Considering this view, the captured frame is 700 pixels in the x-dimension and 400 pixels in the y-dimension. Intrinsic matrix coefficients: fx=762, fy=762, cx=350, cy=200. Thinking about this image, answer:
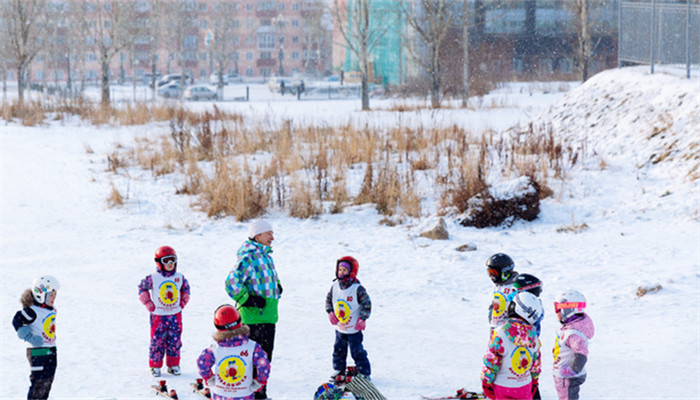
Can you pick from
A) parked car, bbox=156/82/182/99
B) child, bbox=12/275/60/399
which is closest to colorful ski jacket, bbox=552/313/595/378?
child, bbox=12/275/60/399

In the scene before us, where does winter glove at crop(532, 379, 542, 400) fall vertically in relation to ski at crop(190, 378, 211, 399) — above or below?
above

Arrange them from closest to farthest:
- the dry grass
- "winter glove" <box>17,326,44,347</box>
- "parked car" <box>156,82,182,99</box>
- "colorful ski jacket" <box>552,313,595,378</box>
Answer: "colorful ski jacket" <box>552,313,595,378</box>, "winter glove" <box>17,326,44,347</box>, the dry grass, "parked car" <box>156,82,182,99</box>

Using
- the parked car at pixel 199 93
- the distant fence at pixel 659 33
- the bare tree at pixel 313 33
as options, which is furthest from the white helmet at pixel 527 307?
the bare tree at pixel 313 33

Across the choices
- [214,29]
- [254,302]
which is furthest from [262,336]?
[214,29]

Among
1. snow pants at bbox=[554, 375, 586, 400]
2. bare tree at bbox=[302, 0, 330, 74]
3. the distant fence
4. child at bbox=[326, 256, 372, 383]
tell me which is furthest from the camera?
bare tree at bbox=[302, 0, 330, 74]

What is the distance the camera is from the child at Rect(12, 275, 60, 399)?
5113 mm

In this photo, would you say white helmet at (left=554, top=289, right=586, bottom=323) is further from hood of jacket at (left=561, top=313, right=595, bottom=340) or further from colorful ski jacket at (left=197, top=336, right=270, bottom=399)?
colorful ski jacket at (left=197, top=336, right=270, bottom=399)

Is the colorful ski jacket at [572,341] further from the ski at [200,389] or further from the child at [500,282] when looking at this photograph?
the ski at [200,389]

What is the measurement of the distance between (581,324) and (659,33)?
14.0 metres

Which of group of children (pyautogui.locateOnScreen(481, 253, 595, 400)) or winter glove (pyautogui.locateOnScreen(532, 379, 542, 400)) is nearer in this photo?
group of children (pyautogui.locateOnScreen(481, 253, 595, 400))

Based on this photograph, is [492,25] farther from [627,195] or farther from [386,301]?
[386,301]

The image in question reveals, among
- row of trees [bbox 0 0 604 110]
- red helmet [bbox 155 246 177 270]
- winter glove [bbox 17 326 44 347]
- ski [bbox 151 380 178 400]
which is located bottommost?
ski [bbox 151 380 178 400]

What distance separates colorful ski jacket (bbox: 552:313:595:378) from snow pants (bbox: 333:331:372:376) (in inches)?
62.5

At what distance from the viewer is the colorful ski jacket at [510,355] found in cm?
442
